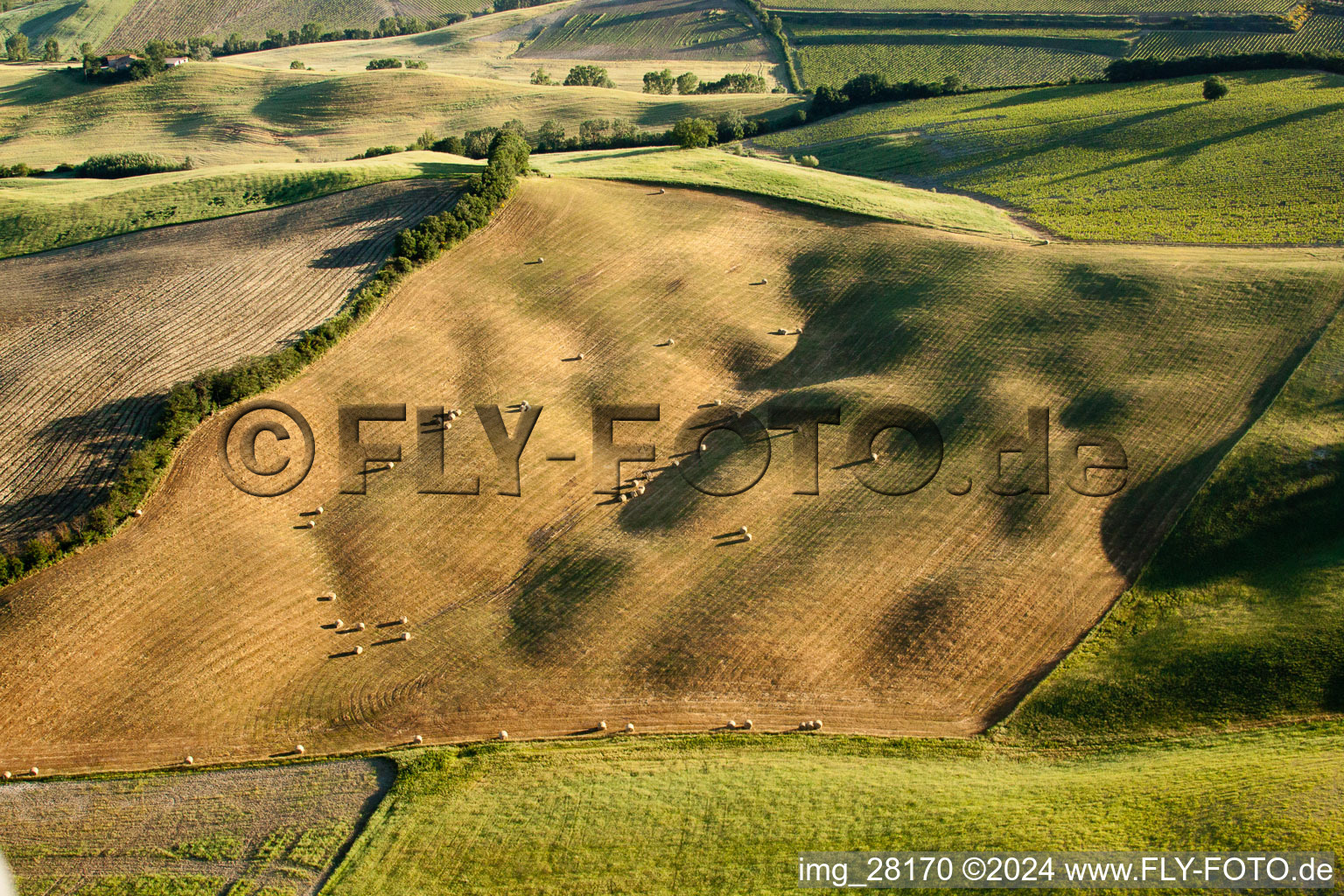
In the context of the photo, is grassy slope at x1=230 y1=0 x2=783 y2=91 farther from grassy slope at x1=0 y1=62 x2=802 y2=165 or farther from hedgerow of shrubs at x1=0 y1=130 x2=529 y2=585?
hedgerow of shrubs at x1=0 y1=130 x2=529 y2=585

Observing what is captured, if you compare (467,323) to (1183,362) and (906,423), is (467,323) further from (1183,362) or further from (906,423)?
(1183,362)

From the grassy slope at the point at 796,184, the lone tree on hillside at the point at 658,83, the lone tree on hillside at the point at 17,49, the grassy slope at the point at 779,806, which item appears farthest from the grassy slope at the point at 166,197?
the lone tree on hillside at the point at 17,49

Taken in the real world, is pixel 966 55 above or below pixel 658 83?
below

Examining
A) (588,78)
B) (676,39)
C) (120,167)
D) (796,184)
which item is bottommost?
(796,184)

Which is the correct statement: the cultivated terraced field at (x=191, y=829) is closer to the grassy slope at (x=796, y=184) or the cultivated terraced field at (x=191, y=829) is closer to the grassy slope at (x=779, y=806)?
the grassy slope at (x=779, y=806)

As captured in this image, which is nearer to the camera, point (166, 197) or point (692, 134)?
point (166, 197)

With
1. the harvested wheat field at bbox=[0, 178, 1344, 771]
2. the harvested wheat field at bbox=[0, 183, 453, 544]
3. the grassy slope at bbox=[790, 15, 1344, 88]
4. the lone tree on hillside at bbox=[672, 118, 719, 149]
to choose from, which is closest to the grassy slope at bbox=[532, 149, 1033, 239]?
the lone tree on hillside at bbox=[672, 118, 719, 149]

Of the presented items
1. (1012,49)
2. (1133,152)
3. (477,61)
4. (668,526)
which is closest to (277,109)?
(477,61)

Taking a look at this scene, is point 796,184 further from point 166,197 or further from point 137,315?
point 166,197
